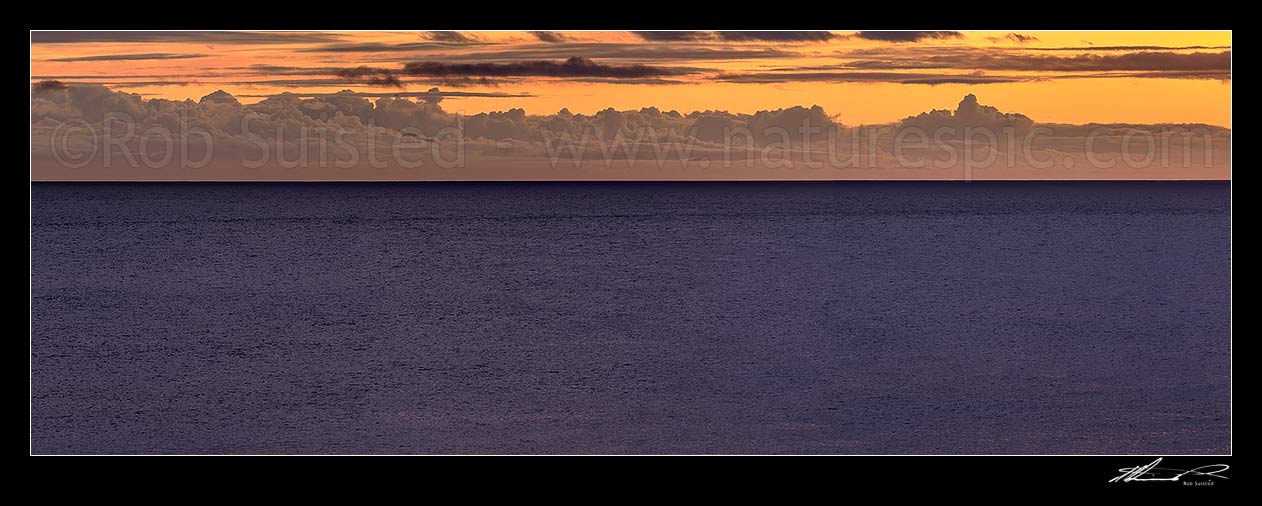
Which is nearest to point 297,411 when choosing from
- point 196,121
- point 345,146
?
point 196,121

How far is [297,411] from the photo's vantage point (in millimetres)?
23234

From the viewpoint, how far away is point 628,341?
3122 cm

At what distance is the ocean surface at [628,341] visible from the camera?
21.3 metres

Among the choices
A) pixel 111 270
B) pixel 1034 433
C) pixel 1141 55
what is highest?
pixel 1141 55

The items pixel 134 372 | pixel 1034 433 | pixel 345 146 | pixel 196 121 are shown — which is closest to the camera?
pixel 1034 433

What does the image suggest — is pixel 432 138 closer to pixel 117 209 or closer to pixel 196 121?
pixel 196 121

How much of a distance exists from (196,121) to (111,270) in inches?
310

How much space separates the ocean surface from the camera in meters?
21.3
